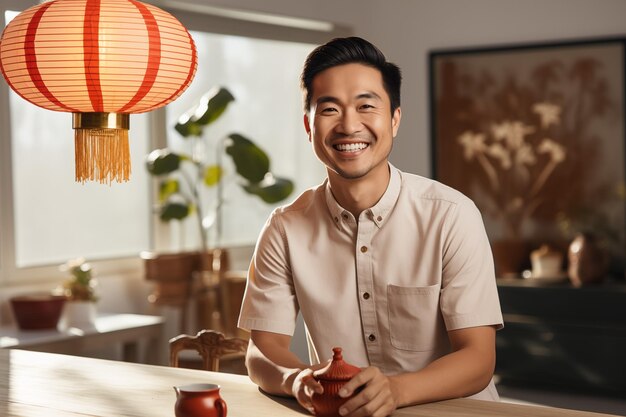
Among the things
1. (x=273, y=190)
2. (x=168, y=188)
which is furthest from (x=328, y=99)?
(x=168, y=188)

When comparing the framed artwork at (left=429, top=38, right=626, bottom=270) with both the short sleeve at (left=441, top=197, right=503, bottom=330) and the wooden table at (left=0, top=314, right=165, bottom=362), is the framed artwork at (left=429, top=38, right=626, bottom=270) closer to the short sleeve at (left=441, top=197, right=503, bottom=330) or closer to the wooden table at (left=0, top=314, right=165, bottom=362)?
the wooden table at (left=0, top=314, right=165, bottom=362)

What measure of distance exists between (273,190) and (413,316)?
9.32ft

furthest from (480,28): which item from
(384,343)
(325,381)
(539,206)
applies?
(325,381)

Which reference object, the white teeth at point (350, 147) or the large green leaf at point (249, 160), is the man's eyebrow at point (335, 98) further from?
A: the large green leaf at point (249, 160)

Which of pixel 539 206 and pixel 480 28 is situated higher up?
pixel 480 28

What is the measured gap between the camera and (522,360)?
5.31 metres

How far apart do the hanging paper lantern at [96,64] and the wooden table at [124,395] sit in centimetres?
49

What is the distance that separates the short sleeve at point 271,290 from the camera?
89.9 inches

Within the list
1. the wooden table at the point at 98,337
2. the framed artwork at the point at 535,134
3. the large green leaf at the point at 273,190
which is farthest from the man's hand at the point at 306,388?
the framed artwork at the point at 535,134

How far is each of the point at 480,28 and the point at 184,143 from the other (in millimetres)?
1920

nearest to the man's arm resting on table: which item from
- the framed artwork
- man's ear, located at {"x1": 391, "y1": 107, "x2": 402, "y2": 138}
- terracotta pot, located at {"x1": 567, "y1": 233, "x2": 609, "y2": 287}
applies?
man's ear, located at {"x1": 391, "y1": 107, "x2": 402, "y2": 138}

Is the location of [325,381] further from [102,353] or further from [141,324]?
[102,353]

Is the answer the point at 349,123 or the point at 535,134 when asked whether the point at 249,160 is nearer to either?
the point at 535,134

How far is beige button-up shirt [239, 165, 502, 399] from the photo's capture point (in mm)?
2184
